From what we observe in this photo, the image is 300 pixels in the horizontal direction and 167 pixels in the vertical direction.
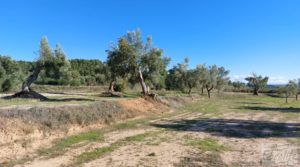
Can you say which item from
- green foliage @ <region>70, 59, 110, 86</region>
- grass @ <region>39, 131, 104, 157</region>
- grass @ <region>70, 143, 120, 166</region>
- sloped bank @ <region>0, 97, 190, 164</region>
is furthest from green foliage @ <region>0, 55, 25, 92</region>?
grass @ <region>70, 143, 120, 166</region>

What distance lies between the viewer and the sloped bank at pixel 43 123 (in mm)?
12172

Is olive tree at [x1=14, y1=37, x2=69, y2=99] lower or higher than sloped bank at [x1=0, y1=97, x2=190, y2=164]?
higher

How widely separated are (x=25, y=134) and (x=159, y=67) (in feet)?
75.1

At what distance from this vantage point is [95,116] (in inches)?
746

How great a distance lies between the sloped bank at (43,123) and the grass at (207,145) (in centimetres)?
612

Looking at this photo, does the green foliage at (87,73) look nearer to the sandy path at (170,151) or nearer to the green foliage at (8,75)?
the green foliage at (8,75)

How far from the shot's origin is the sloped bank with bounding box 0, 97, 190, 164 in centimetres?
1217

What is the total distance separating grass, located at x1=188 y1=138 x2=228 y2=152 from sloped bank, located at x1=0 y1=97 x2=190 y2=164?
612 centimetres

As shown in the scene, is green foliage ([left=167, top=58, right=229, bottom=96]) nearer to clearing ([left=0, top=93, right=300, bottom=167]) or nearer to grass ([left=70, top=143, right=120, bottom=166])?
clearing ([left=0, top=93, right=300, bottom=167])

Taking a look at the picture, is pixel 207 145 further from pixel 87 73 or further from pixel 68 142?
pixel 87 73

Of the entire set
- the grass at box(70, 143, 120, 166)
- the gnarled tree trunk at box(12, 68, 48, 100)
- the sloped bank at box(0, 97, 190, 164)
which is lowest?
the grass at box(70, 143, 120, 166)

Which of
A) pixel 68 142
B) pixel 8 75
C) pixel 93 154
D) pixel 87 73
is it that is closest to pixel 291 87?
pixel 8 75

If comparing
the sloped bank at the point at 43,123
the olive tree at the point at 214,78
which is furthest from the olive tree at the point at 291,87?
the sloped bank at the point at 43,123

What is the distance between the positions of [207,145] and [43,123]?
781cm
